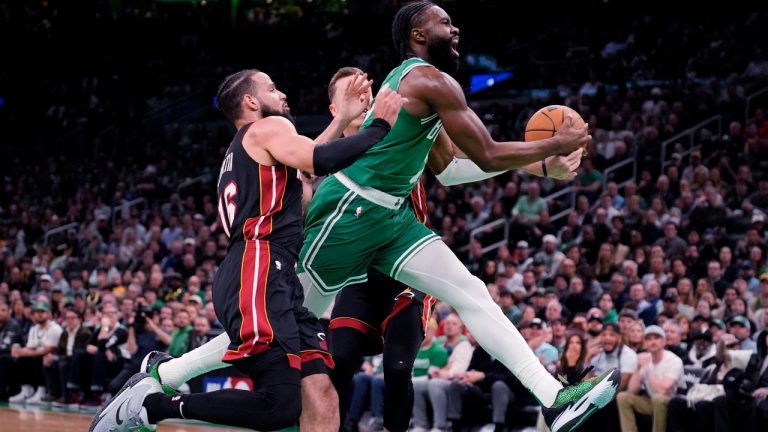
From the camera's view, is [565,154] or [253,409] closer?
[253,409]

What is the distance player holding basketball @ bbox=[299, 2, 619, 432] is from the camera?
5.52 m

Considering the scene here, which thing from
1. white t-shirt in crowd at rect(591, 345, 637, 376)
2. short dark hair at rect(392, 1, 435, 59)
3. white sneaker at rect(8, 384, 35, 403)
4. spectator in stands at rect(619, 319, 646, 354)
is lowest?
white sneaker at rect(8, 384, 35, 403)

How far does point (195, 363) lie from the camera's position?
5746mm

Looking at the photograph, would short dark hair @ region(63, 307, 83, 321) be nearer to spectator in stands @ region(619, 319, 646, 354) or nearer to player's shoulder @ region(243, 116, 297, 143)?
spectator in stands @ region(619, 319, 646, 354)

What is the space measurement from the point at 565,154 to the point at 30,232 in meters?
17.9

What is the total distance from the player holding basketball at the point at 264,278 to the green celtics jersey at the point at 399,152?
1.12 ft

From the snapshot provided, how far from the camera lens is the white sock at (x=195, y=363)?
573cm

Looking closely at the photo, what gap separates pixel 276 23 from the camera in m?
28.1

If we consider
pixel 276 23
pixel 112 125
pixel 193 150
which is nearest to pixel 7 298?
pixel 193 150

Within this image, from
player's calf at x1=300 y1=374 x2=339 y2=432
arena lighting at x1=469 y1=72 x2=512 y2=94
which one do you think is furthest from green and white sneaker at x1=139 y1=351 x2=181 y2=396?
arena lighting at x1=469 y1=72 x2=512 y2=94

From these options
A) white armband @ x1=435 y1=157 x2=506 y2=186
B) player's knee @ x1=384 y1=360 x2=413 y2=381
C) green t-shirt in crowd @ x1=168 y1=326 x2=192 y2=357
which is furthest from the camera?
green t-shirt in crowd @ x1=168 y1=326 x2=192 y2=357

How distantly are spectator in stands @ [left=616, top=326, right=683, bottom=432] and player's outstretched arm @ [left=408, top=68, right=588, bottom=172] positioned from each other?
466cm

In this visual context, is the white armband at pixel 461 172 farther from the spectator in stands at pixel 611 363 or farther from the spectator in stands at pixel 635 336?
the spectator in stands at pixel 635 336

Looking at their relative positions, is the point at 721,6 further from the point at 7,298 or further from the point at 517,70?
the point at 7,298
